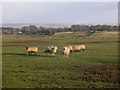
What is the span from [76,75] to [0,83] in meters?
5.41

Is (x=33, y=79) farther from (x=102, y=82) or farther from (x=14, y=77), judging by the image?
Result: (x=102, y=82)

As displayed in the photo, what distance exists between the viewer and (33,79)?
10.5 meters

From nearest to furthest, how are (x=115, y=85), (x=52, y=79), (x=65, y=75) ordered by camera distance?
(x=115, y=85), (x=52, y=79), (x=65, y=75)

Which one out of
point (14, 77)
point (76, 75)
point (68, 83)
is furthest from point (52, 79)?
point (14, 77)

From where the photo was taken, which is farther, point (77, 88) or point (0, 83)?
point (0, 83)

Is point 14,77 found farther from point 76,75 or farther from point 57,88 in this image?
point 76,75

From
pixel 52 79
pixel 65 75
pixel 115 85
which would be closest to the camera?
pixel 115 85

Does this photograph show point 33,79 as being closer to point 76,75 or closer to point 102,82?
point 76,75

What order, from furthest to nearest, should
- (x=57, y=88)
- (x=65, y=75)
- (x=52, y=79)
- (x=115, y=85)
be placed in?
(x=65, y=75) → (x=52, y=79) → (x=115, y=85) → (x=57, y=88)

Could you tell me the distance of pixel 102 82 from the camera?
9.99m

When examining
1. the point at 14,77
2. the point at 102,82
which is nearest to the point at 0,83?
the point at 14,77

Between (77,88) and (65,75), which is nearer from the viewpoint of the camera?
(77,88)

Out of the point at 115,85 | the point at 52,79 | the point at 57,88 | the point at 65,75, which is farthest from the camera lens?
the point at 65,75

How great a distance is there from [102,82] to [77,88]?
6.81ft
